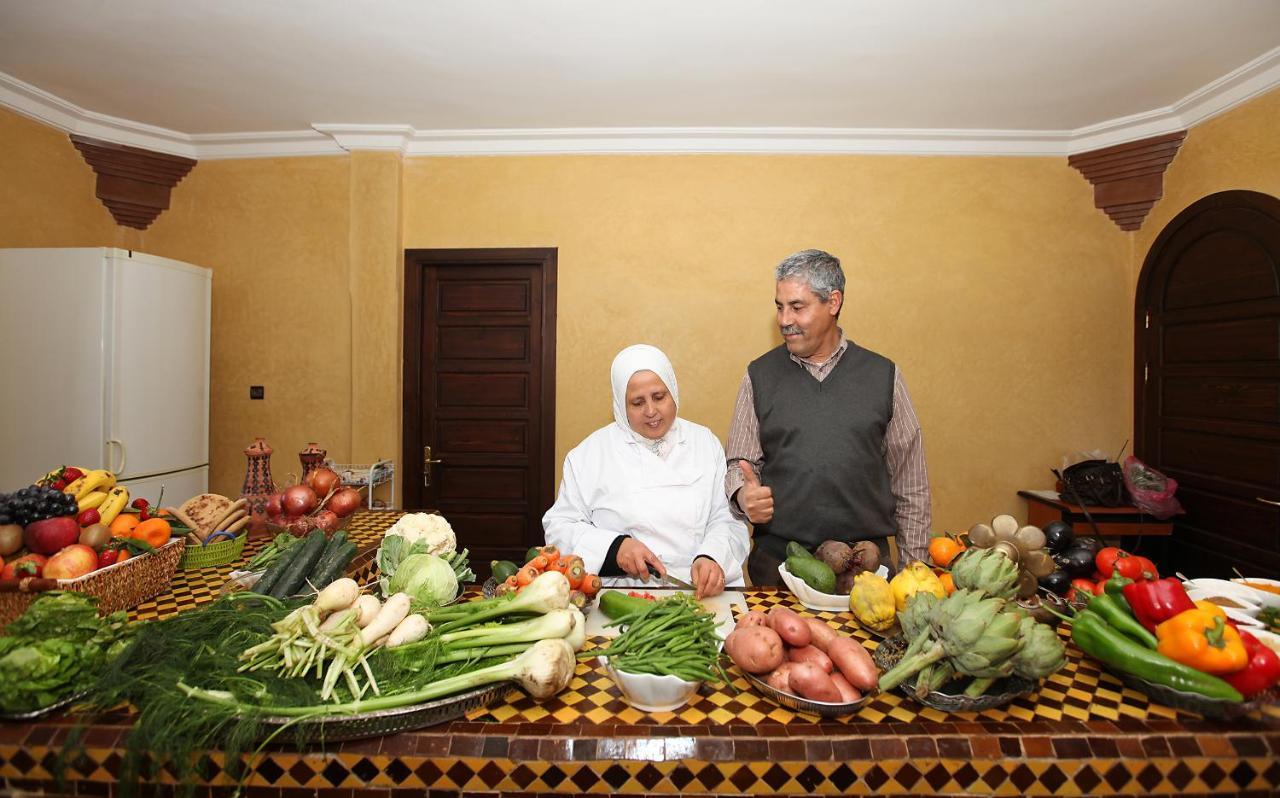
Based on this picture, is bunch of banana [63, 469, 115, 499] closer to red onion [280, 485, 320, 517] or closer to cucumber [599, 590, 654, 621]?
red onion [280, 485, 320, 517]

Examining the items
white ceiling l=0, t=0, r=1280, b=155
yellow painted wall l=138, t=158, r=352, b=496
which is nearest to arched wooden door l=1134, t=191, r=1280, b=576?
white ceiling l=0, t=0, r=1280, b=155

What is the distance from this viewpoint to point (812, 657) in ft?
4.45

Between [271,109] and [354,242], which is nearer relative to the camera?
[271,109]

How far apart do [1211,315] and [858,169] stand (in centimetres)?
244

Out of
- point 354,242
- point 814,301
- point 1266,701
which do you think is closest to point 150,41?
point 354,242

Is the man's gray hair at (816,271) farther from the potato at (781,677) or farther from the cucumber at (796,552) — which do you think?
the potato at (781,677)

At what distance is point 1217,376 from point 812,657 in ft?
14.0

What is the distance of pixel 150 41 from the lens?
3.51m

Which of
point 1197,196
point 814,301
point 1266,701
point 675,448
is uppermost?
point 1197,196

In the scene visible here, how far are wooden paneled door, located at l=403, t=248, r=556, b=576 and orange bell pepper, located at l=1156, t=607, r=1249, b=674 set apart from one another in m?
3.94

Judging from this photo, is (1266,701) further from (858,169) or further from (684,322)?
(858,169)

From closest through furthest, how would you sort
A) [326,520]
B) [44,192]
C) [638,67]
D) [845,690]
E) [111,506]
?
[845,690] → [111,506] → [326,520] → [638,67] → [44,192]

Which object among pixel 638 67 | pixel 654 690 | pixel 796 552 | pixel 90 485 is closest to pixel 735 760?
pixel 654 690

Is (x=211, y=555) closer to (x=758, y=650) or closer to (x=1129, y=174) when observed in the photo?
(x=758, y=650)
